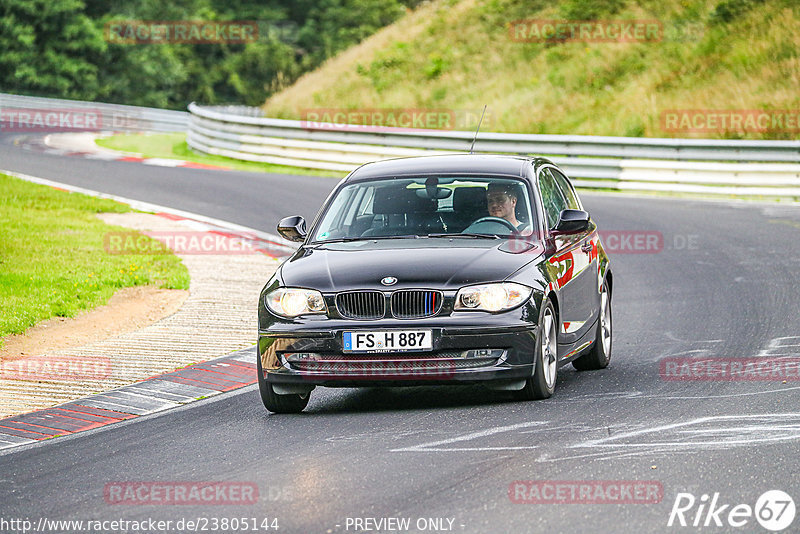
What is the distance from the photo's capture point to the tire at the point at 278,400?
8.74 m

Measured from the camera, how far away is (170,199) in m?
23.4

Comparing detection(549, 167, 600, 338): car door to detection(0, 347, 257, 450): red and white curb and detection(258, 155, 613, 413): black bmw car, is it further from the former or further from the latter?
detection(0, 347, 257, 450): red and white curb

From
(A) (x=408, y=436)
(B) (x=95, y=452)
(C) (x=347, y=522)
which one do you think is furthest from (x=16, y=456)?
(C) (x=347, y=522)

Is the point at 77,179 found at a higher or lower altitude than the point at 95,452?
lower

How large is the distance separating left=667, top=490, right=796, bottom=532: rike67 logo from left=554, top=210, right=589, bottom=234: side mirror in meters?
3.49

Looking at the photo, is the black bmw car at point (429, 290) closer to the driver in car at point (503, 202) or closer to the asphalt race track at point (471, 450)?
the driver in car at point (503, 202)

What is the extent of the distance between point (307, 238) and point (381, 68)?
3393cm

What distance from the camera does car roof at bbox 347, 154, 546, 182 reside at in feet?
32.3

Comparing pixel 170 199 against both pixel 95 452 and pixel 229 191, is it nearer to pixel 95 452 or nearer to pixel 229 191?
pixel 229 191

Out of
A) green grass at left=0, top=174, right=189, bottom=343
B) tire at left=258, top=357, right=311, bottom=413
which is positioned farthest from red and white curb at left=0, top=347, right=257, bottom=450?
green grass at left=0, top=174, right=189, bottom=343

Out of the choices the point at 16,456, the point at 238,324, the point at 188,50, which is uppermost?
the point at 16,456

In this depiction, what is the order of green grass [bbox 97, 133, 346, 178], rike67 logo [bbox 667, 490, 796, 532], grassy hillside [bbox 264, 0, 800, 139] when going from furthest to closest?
1. grassy hillside [bbox 264, 0, 800, 139]
2. green grass [bbox 97, 133, 346, 178]
3. rike67 logo [bbox 667, 490, 796, 532]

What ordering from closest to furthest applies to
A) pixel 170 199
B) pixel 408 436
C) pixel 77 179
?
pixel 408 436 → pixel 170 199 → pixel 77 179

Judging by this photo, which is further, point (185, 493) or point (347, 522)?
point (185, 493)
